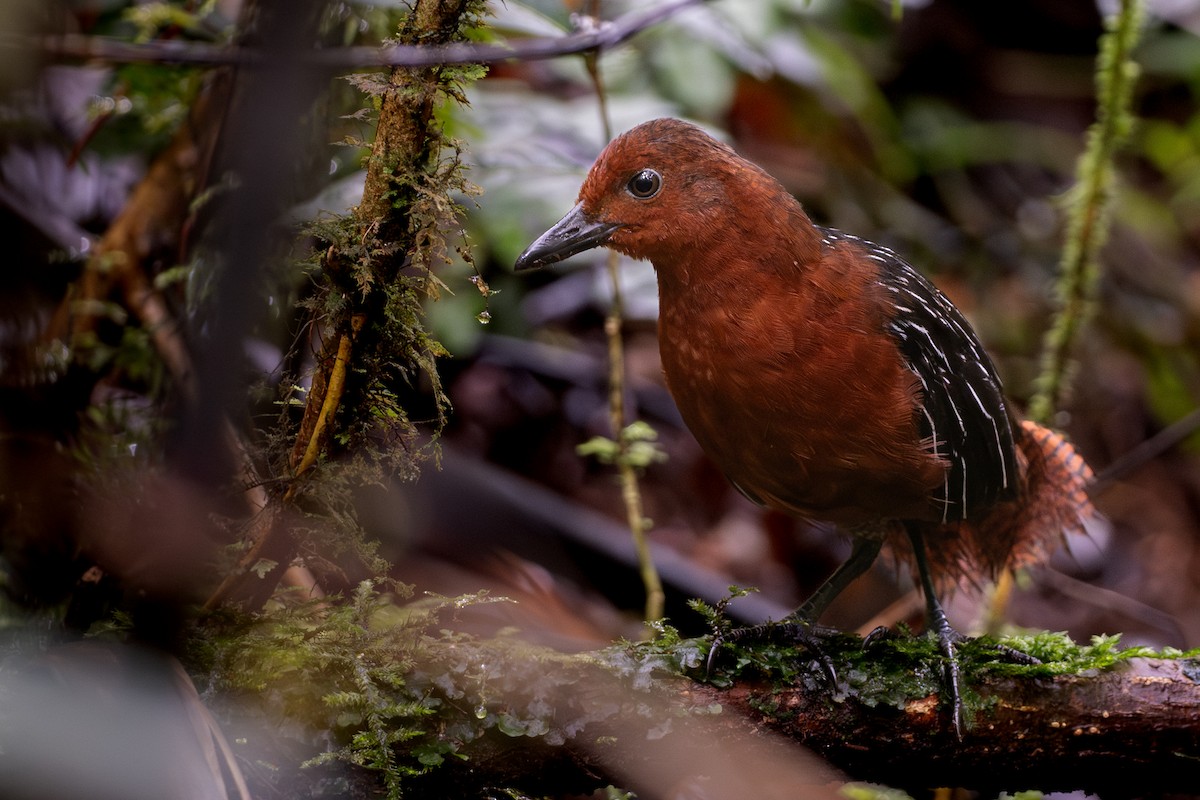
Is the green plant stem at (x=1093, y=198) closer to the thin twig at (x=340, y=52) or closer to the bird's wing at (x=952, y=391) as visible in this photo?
the bird's wing at (x=952, y=391)

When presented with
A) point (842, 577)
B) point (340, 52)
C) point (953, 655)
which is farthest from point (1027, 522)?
point (340, 52)

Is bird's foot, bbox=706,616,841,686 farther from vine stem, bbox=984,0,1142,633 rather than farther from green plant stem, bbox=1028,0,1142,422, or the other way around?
green plant stem, bbox=1028,0,1142,422

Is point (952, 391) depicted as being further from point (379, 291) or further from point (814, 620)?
point (379, 291)

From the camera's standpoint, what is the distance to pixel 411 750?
6.00 feet

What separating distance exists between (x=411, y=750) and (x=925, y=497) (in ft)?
4.48

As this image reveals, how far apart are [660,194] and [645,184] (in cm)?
4

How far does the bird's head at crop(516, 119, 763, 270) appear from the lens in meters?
2.29

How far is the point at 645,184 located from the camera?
2.30 m

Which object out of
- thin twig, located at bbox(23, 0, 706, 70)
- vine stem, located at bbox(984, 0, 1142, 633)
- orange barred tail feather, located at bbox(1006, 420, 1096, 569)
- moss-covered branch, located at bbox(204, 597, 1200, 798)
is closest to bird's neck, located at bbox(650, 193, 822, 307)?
thin twig, located at bbox(23, 0, 706, 70)

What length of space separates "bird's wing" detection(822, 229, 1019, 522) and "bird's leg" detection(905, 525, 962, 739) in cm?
18

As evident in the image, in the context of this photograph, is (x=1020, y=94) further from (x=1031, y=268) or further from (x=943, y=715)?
(x=943, y=715)

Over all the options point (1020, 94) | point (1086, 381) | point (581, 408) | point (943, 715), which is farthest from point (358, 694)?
point (1020, 94)

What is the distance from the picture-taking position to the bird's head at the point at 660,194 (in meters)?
2.29

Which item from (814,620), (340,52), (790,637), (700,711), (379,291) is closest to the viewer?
(340,52)
